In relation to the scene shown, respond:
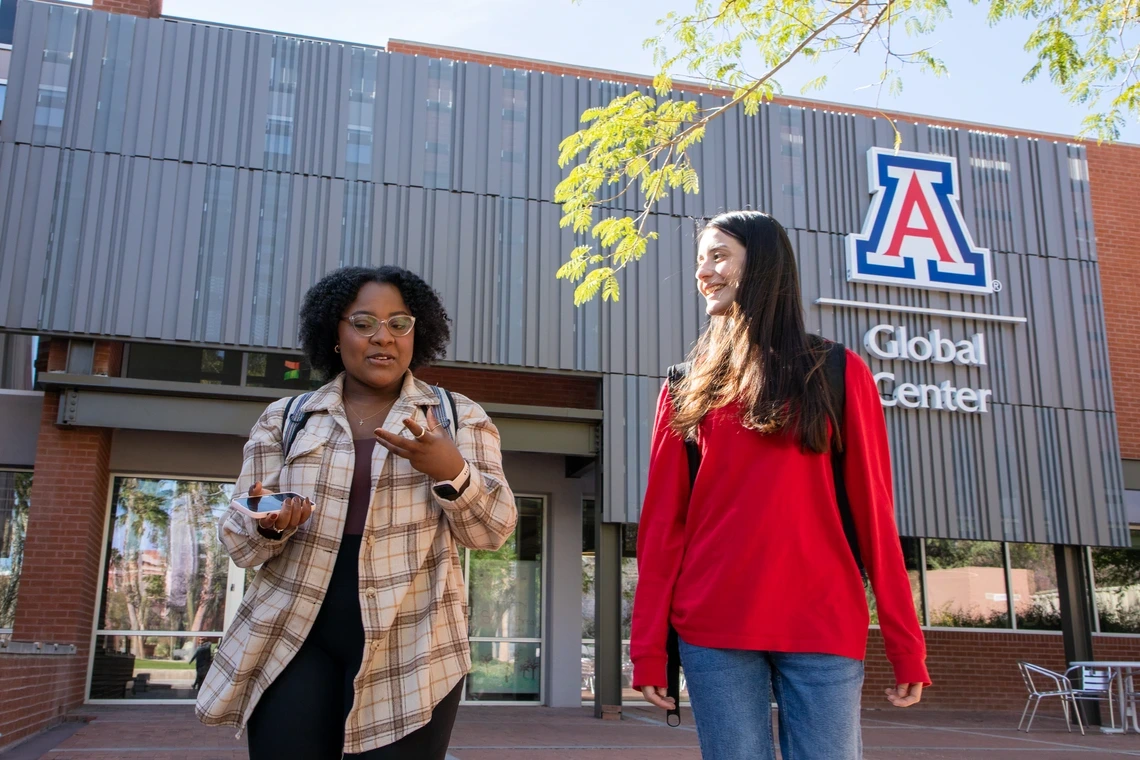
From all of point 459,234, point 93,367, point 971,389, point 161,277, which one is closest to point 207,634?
point 93,367

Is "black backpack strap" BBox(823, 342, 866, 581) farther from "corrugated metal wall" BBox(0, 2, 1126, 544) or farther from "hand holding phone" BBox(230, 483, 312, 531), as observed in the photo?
"corrugated metal wall" BBox(0, 2, 1126, 544)

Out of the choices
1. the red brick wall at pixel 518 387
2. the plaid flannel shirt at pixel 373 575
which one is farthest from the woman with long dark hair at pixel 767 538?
the red brick wall at pixel 518 387

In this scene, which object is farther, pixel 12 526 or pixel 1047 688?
pixel 1047 688

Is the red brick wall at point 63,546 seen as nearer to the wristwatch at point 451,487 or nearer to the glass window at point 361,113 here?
the glass window at point 361,113

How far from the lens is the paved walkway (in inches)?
308

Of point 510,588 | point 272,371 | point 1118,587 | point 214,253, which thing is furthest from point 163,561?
point 1118,587

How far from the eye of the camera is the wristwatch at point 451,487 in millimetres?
2412

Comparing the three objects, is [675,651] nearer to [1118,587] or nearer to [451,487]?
[451,487]

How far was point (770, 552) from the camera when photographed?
7.69ft

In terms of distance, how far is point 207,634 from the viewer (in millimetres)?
11969

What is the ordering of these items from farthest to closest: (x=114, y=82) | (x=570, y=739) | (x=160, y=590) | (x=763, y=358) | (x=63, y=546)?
(x=160, y=590)
(x=114, y=82)
(x=63, y=546)
(x=570, y=739)
(x=763, y=358)

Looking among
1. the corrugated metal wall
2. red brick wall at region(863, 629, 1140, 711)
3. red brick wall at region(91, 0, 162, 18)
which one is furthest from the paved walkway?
red brick wall at region(91, 0, 162, 18)

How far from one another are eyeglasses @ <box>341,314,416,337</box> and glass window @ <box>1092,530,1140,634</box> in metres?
15.2

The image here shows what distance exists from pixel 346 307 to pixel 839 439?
1346 mm
